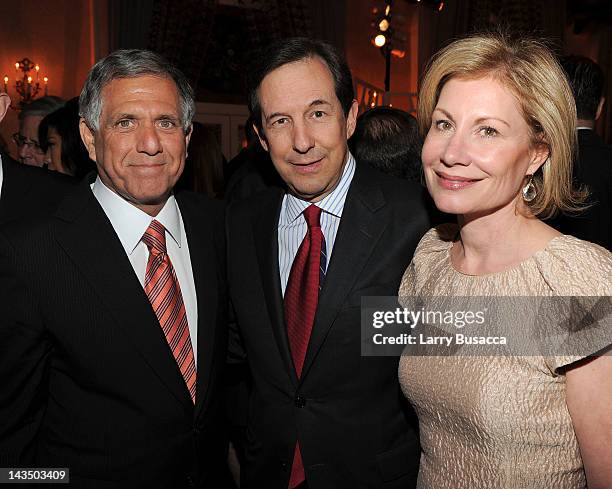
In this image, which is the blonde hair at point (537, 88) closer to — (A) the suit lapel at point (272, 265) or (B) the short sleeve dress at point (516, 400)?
(B) the short sleeve dress at point (516, 400)

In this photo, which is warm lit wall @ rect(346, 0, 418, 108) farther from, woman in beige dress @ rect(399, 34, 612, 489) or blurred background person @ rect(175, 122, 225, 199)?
woman in beige dress @ rect(399, 34, 612, 489)

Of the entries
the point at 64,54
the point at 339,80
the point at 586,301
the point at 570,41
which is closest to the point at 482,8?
the point at 570,41

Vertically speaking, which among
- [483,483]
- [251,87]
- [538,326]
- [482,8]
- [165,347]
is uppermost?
[482,8]

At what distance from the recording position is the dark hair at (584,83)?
9.67ft

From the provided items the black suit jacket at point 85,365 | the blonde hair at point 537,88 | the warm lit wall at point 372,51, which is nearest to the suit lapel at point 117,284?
the black suit jacket at point 85,365

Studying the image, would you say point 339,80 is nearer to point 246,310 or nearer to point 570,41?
point 246,310

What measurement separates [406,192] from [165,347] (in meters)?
0.95

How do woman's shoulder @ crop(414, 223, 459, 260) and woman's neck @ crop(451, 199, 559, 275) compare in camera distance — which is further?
woman's shoulder @ crop(414, 223, 459, 260)

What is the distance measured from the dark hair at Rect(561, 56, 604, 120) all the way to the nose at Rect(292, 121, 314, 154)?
1642 millimetres

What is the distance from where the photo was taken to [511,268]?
5.06ft

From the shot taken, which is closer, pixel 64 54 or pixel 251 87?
pixel 251 87

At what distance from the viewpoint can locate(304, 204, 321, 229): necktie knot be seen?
78.8 inches

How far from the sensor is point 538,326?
1454 mm

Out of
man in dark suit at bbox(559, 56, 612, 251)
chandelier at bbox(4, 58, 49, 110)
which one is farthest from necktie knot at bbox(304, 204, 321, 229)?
chandelier at bbox(4, 58, 49, 110)
